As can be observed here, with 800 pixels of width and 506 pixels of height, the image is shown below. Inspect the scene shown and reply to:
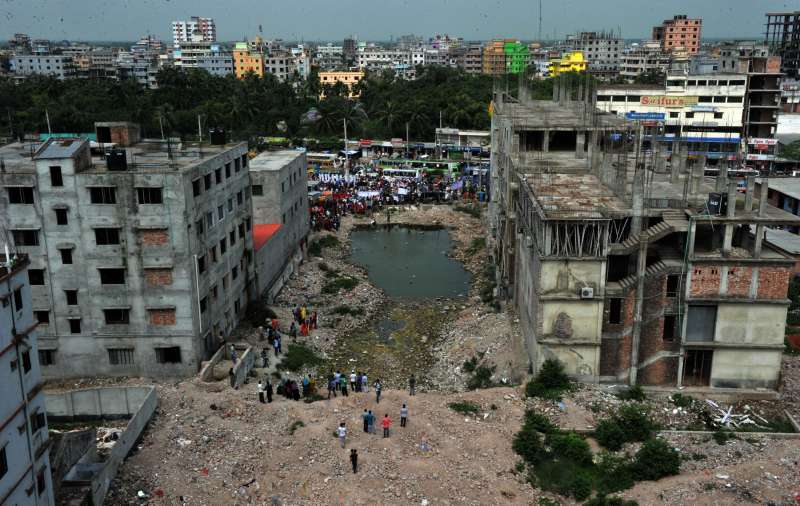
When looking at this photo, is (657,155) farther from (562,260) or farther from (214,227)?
(214,227)

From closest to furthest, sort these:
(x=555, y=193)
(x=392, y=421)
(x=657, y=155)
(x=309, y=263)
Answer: (x=392, y=421) < (x=555, y=193) < (x=657, y=155) < (x=309, y=263)

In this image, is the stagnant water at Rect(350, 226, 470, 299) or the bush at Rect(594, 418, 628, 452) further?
the stagnant water at Rect(350, 226, 470, 299)

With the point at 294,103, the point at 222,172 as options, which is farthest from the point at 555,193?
the point at 294,103

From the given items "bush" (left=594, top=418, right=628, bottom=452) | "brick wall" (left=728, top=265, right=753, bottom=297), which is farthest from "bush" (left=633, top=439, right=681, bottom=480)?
"brick wall" (left=728, top=265, right=753, bottom=297)

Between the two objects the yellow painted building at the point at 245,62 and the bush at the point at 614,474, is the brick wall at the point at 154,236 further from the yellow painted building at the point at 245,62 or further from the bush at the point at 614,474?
the yellow painted building at the point at 245,62

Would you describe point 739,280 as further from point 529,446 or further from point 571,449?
point 529,446

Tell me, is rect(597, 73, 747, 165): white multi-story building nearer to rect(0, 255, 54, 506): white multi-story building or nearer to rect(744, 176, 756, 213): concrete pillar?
rect(744, 176, 756, 213): concrete pillar

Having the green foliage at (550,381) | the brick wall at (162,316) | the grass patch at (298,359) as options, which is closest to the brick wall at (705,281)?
the green foliage at (550,381)
